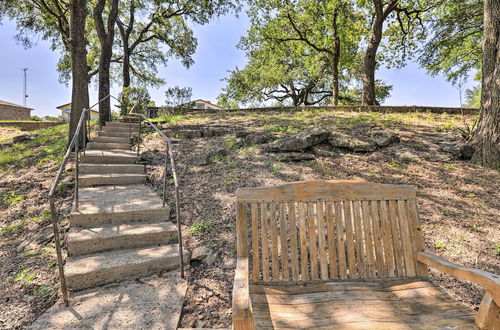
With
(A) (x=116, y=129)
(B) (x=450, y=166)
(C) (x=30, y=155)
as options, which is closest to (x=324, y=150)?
(B) (x=450, y=166)

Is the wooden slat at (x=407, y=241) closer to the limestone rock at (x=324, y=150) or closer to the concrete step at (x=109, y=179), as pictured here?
the limestone rock at (x=324, y=150)

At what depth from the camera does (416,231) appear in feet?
7.11

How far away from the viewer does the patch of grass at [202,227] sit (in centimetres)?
331

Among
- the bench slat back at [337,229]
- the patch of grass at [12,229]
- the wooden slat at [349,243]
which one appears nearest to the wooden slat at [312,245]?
the bench slat back at [337,229]

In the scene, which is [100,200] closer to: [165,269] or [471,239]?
[165,269]

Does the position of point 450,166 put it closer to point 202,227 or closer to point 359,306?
point 359,306

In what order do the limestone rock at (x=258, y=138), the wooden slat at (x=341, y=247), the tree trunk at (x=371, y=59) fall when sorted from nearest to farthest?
the wooden slat at (x=341, y=247), the limestone rock at (x=258, y=138), the tree trunk at (x=371, y=59)

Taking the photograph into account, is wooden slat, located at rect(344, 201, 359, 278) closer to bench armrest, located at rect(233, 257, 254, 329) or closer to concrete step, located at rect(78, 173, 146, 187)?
bench armrest, located at rect(233, 257, 254, 329)

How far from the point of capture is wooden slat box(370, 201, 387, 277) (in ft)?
7.04

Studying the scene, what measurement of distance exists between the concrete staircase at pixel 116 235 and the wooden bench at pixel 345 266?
131 centimetres

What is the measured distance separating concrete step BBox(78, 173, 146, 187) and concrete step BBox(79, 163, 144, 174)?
0.20m

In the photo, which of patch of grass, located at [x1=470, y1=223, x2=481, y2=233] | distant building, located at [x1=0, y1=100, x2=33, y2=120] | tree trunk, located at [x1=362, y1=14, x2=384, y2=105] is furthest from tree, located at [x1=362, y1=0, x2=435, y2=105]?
distant building, located at [x1=0, y1=100, x2=33, y2=120]

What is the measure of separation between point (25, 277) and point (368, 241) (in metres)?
3.53

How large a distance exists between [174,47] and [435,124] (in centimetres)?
1485
